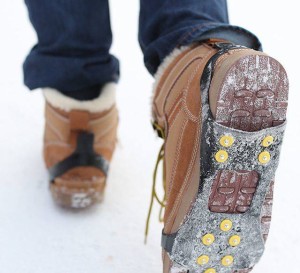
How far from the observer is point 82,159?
3.16 ft

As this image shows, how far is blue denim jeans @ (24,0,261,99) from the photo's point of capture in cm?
80

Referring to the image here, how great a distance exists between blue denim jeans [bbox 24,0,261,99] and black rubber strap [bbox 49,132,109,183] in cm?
10

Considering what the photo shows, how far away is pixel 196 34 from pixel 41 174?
1.68 ft

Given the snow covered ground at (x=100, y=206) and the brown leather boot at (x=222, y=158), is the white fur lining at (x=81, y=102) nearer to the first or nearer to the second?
the snow covered ground at (x=100, y=206)

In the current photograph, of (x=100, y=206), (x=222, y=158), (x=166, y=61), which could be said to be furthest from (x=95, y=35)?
(x=222, y=158)

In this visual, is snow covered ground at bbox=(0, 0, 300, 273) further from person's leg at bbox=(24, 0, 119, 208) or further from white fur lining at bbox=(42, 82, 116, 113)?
white fur lining at bbox=(42, 82, 116, 113)

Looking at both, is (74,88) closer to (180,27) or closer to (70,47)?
(70,47)

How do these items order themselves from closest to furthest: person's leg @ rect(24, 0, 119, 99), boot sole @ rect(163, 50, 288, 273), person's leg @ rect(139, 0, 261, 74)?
boot sole @ rect(163, 50, 288, 273), person's leg @ rect(139, 0, 261, 74), person's leg @ rect(24, 0, 119, 99)

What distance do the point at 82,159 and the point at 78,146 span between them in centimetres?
3

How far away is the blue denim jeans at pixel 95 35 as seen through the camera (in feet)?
2.61

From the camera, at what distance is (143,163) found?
1.18 meters

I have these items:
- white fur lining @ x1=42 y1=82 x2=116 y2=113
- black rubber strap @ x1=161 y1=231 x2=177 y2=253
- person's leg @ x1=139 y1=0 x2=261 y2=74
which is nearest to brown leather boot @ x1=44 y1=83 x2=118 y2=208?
white fur lining @ x1=42 y1=82 x2=116 y2=113

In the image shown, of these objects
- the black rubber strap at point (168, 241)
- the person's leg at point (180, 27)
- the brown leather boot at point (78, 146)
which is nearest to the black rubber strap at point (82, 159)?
the brown leather boot at point (78, 146)

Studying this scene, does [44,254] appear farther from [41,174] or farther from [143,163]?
[143,163]
